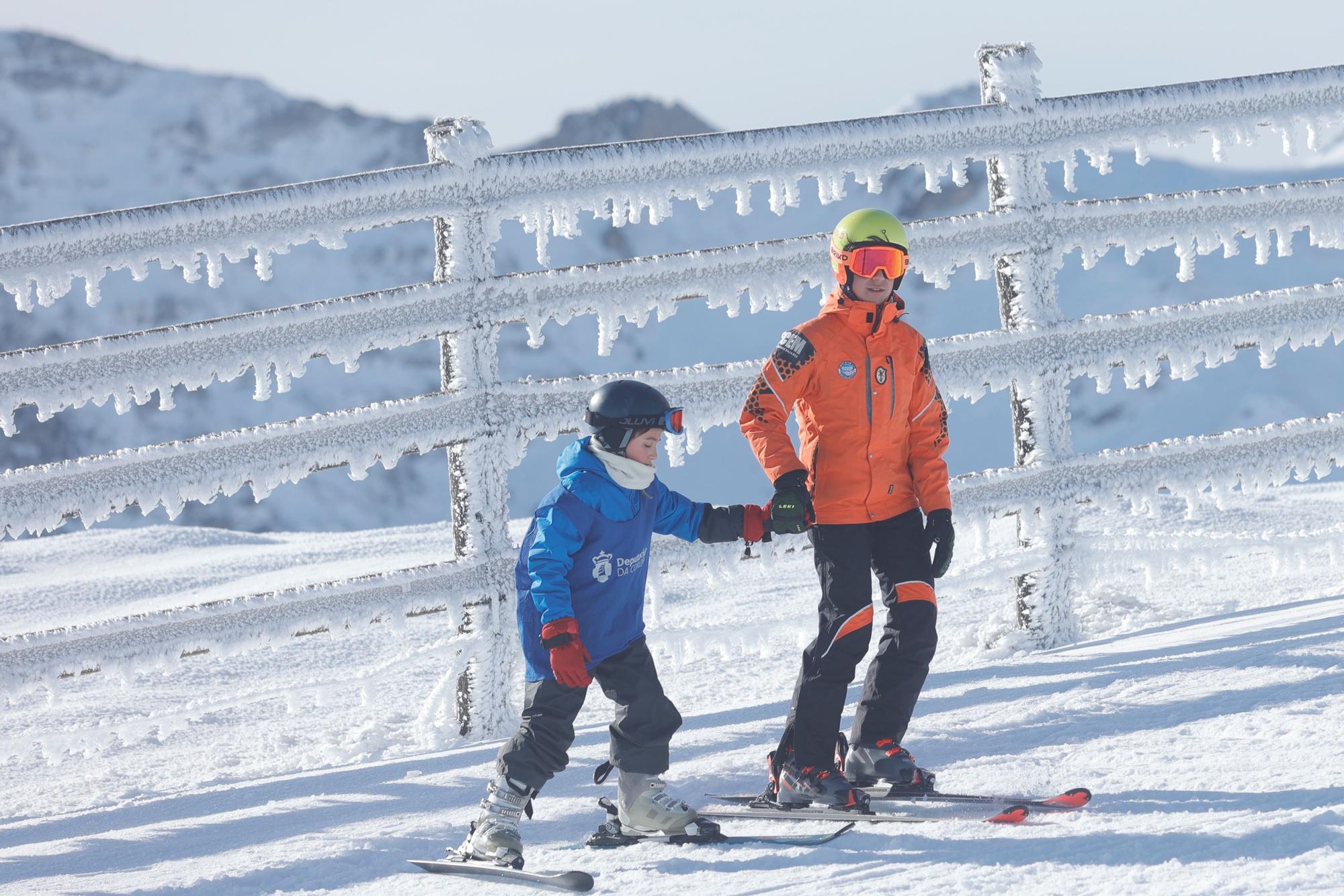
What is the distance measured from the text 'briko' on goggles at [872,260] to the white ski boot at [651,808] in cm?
135

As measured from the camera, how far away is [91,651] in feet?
13.1

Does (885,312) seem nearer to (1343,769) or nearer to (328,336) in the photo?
(1343,769)

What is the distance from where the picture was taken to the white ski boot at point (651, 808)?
9.50ft

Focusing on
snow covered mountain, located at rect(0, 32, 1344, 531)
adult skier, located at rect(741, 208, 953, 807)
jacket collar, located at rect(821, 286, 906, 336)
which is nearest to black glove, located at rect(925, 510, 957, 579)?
adult skier, located at rect(741, 208, 953, 807)

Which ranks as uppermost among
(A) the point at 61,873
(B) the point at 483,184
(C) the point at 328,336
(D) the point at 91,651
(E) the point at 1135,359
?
(B) the point at 483,184

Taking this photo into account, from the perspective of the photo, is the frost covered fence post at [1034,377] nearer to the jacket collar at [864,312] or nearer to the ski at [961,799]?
the jacket collar at [864,312]

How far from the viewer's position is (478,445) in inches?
159

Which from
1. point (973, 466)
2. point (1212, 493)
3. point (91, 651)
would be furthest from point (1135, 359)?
point (973, 466)

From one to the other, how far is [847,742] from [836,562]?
1.65ft

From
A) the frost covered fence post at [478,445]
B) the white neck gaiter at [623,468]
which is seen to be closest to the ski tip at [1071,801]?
the white neck gaiter at [623,468]

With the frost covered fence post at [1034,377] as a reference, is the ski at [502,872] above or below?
below

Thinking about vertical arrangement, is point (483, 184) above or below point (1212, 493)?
above

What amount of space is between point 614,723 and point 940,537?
3.09ft

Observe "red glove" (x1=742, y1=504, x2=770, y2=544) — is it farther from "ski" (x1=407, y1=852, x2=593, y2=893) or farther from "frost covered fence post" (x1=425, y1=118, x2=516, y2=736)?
"frost covered fence post" (x1=425, y1=118, x2=516, y2=736)
